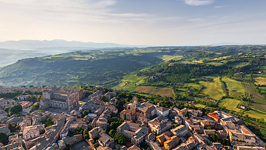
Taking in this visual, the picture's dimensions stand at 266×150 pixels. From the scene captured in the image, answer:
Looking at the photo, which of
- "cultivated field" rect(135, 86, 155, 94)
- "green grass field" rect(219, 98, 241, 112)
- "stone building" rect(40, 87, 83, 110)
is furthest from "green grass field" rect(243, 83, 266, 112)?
"stone building" rect(40, 87, 83, 110)

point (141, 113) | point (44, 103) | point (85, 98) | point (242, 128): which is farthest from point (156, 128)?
point (44, 103)

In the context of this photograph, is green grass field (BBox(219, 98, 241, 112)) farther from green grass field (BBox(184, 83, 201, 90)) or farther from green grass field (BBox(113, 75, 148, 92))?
green grass field (BBox(113, 75, 148, 92))

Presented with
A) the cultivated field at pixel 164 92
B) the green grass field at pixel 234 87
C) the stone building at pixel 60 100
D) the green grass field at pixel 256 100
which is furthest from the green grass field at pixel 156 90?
the stone building at pixel 60 100

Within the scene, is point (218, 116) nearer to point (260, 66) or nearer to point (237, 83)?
point (237, 83)

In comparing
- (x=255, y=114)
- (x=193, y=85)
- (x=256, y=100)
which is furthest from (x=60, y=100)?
(x=256, y=100)

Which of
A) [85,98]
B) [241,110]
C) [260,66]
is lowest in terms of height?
[241,110]

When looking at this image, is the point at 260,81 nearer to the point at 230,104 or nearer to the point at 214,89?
the point at 214,89
